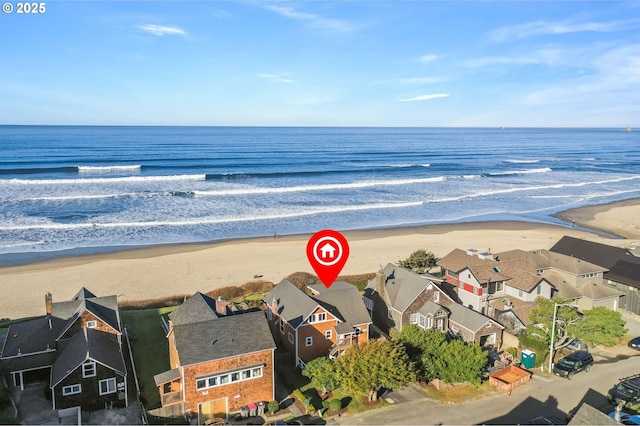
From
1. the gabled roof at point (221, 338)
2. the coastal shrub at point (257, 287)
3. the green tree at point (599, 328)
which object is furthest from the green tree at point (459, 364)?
the coastal shrub at point (257, 287)

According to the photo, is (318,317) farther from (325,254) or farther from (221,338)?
(221,338)

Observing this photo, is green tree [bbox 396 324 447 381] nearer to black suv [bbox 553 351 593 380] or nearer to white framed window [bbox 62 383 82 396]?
black suv [bbox 553 351 593 380]

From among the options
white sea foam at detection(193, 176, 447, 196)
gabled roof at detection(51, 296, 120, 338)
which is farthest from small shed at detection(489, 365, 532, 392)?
white sea foam at detection(193, 176, 447, 196)

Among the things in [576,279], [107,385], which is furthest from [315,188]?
[107,385]

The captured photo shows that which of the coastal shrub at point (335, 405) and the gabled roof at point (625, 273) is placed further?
the gabled roof at point (625, 273)

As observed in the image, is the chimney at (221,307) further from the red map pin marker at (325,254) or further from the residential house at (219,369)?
the red map pin marker at (325,254)
